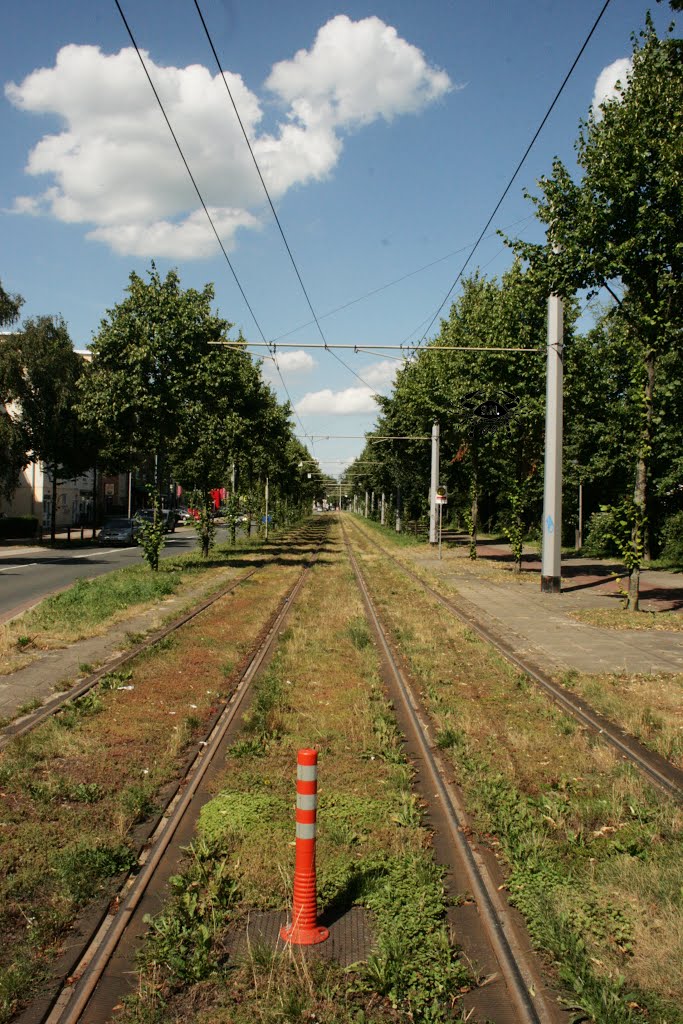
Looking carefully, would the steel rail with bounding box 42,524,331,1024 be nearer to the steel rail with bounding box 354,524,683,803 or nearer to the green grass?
the steel rail with bounding box 354,524,683,803

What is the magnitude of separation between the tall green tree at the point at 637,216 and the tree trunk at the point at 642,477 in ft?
0.07

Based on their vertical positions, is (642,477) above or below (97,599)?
above

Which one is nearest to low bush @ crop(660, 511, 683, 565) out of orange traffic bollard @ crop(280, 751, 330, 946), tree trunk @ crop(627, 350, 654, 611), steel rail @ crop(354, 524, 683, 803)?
tree trunk @ crop(627, 350, 654, 611)

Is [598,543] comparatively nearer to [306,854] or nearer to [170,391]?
[170,391]

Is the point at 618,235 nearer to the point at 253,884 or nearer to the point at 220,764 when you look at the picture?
the point at 220,764

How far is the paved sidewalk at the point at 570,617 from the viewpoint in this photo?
12.0 meters

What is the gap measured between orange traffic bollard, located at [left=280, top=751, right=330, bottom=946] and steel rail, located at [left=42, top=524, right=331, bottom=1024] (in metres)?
0.89

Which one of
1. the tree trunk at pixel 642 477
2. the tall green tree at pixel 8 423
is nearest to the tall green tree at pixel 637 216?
the tree trunk at pixel 642 477

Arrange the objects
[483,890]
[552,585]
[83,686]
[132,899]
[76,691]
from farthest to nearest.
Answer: [552,585]
[83,686]
[76,691]
[483,890]
[132,899]

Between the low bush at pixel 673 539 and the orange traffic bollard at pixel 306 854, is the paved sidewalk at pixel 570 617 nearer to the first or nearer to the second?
the low bush at pixel 673 539

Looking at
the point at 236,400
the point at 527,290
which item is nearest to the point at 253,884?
the point at 527,290

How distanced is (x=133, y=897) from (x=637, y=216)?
1551 cm

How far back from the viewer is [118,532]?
4466 centimetres

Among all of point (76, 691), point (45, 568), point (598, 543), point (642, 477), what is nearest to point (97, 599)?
point (76, 691)
